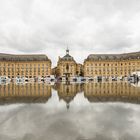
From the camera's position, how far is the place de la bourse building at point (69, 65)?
13550cm

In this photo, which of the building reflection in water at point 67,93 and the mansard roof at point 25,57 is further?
the mansard roof at point 25,57

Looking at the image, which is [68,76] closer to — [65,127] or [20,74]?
[20,74]

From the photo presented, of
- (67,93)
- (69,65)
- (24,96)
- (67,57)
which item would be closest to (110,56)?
(69,65)

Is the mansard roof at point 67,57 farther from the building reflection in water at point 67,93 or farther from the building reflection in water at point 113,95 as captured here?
the building reflection in water at point 113,95

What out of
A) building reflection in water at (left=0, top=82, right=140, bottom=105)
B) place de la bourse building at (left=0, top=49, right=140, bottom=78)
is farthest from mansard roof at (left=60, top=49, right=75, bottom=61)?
building reflection in water at (left=0, top=82, right=140, bottom=105)

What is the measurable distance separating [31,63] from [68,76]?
24.5m

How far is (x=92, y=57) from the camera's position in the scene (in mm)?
142625

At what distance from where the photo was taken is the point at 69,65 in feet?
463

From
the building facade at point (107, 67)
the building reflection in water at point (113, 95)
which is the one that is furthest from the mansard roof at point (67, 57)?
the building reflection in water at point (113, 95)

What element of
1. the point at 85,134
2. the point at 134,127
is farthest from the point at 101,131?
the point at 134,127

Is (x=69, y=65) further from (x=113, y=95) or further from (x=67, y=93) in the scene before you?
(x=113, y=95)

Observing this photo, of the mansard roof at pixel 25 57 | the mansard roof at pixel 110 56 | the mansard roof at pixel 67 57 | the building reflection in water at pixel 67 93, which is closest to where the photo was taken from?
the building reflection in water at pixel 67 93

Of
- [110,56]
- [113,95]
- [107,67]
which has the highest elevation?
[110,56]

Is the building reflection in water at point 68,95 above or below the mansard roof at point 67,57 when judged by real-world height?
below
